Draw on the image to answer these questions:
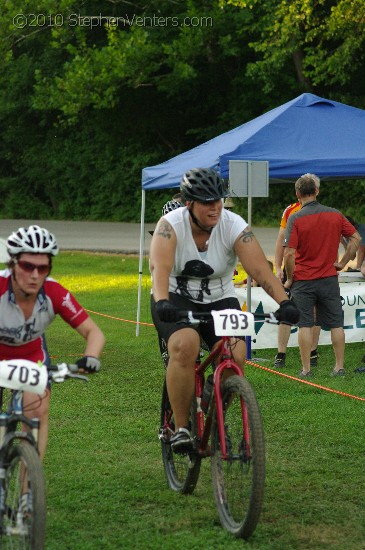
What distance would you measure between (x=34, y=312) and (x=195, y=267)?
A: 4.03 ft

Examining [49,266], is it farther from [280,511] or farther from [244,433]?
[280,511]

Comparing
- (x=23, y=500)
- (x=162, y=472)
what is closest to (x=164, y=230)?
(x=162, y=472)

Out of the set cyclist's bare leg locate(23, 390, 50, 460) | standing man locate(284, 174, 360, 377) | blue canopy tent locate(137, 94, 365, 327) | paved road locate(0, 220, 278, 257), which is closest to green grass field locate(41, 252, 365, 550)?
standing man locate(284, 174, 360, 377)

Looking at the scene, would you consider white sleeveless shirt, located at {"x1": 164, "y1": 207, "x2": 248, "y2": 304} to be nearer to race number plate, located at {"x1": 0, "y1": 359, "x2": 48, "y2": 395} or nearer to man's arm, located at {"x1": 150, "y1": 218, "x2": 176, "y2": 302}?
man's arm, located at {"x1": 150, "y1": 218, "x2": 176, "y2": 302}

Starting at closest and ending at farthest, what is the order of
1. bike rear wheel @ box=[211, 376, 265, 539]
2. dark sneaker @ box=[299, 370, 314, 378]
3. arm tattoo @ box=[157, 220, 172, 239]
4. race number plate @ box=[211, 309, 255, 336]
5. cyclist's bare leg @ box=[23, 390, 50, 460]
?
cyclist's bare leg @ box=[23, 390, 50, 460] → bike rear wheel @ box=[211, 376, 265, 539] → race number plate @ box=[211, 309, 255, 336] → arm tattoo @ box=[157, 220, 172, 239] → dark sneaker @ box=[299, 370, 314, 378]

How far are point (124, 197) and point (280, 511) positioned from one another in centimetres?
3731

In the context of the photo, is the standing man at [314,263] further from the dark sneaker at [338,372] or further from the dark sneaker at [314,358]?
the dark sneaker at [314,358]

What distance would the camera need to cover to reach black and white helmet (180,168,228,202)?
5.70m

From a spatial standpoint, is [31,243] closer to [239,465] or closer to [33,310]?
[33,310]

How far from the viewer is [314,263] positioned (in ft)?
34.6

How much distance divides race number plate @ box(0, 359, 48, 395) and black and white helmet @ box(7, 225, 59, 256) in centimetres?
49

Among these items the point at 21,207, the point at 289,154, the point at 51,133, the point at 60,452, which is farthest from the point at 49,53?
the point at 60,452

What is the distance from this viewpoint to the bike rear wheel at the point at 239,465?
5.04 m

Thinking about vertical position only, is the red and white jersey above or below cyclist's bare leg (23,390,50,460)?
above
